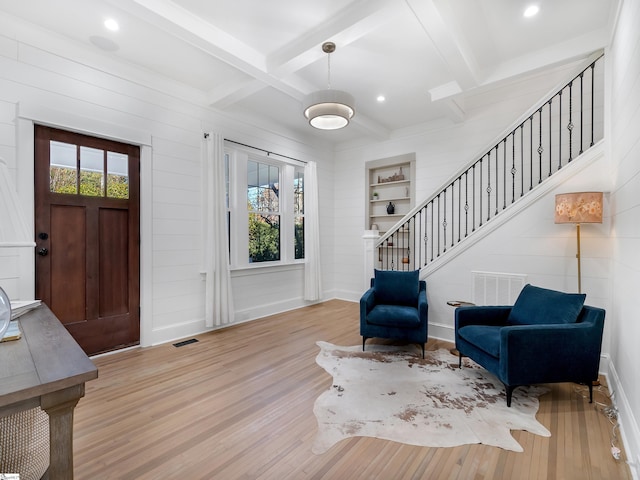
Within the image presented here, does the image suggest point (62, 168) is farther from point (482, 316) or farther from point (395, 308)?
point (482, 316)

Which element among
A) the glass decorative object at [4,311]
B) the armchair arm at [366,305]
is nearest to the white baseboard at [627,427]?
the armchair arm at [366,305]

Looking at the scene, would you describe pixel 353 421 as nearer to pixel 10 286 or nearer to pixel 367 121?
pixel 10 286

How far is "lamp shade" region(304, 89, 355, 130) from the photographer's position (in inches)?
116

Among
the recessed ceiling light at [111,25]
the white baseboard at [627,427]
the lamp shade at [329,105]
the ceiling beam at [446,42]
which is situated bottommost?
the white baseboard at [627,427]

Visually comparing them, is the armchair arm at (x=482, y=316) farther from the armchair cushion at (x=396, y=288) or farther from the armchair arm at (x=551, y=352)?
the armchair cushion at (x=396, y=288)

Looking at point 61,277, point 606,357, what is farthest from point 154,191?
point 606,357

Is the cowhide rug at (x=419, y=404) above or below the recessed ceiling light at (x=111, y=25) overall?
below

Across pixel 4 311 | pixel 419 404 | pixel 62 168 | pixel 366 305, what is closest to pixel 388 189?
pixel 366 305

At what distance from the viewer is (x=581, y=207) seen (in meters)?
2.76

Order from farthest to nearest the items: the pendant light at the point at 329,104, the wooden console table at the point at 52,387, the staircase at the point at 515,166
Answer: the staircase at the point at 515,166 → the pendant light at the point at 329,104 → the wooden console table at the point at 52,387

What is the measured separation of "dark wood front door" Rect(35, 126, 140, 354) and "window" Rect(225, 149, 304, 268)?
4.37 feet

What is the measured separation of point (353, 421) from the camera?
2.16m

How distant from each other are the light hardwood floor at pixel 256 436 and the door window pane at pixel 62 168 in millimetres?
1836

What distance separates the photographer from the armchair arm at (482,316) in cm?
302
